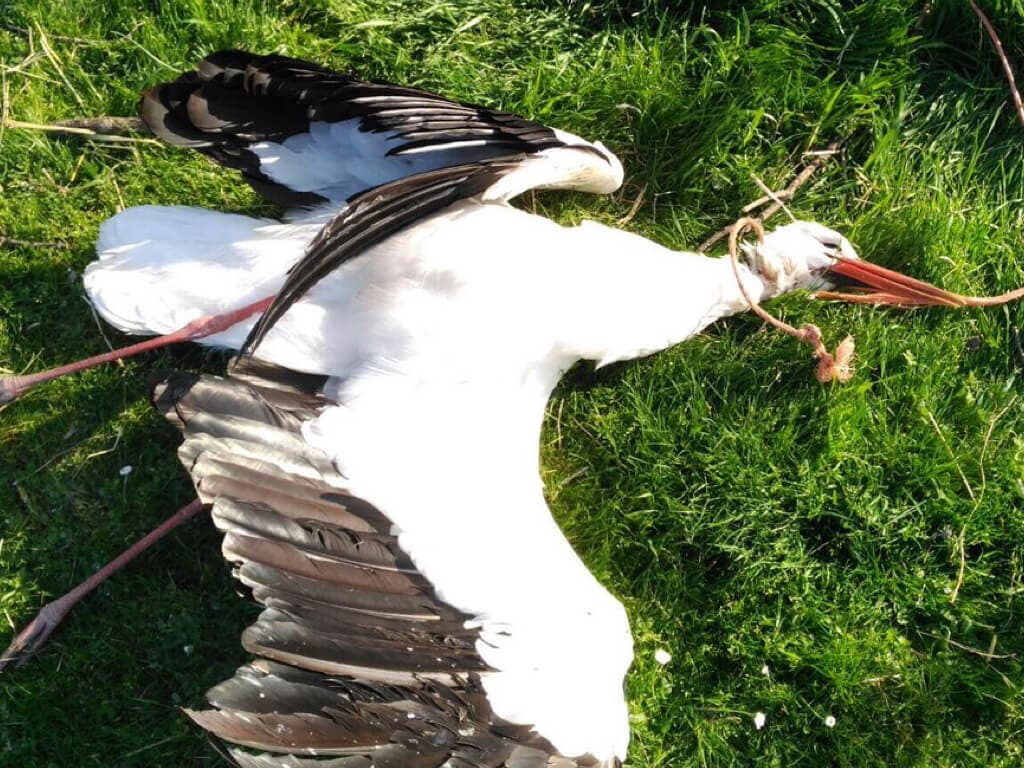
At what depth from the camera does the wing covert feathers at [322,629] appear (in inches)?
62.6

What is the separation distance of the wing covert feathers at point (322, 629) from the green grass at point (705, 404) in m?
0.62

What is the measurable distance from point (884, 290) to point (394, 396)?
4.18 ft

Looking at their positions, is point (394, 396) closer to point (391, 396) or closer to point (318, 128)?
point (391, 396)

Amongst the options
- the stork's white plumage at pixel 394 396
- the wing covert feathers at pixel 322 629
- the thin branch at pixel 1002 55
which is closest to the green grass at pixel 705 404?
the thin branch at pixel 1002 55

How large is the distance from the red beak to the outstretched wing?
2.18 feet

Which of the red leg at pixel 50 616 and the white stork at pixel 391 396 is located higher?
the white stork at pixel 391 396

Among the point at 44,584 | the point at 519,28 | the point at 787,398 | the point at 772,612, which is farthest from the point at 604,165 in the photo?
the point at 44,584

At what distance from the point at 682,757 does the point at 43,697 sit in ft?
5.21

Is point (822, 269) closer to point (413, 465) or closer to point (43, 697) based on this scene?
point (413, 465)

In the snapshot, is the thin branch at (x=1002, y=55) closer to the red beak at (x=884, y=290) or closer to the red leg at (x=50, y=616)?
the red beak at (x=884, y=290)

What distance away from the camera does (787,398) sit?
94.0 inches

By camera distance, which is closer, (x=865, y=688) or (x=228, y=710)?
(x=228, y=710)

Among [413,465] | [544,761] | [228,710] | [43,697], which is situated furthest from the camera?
[43,697]

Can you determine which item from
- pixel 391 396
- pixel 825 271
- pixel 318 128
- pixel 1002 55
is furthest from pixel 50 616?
pixel 1002 55
